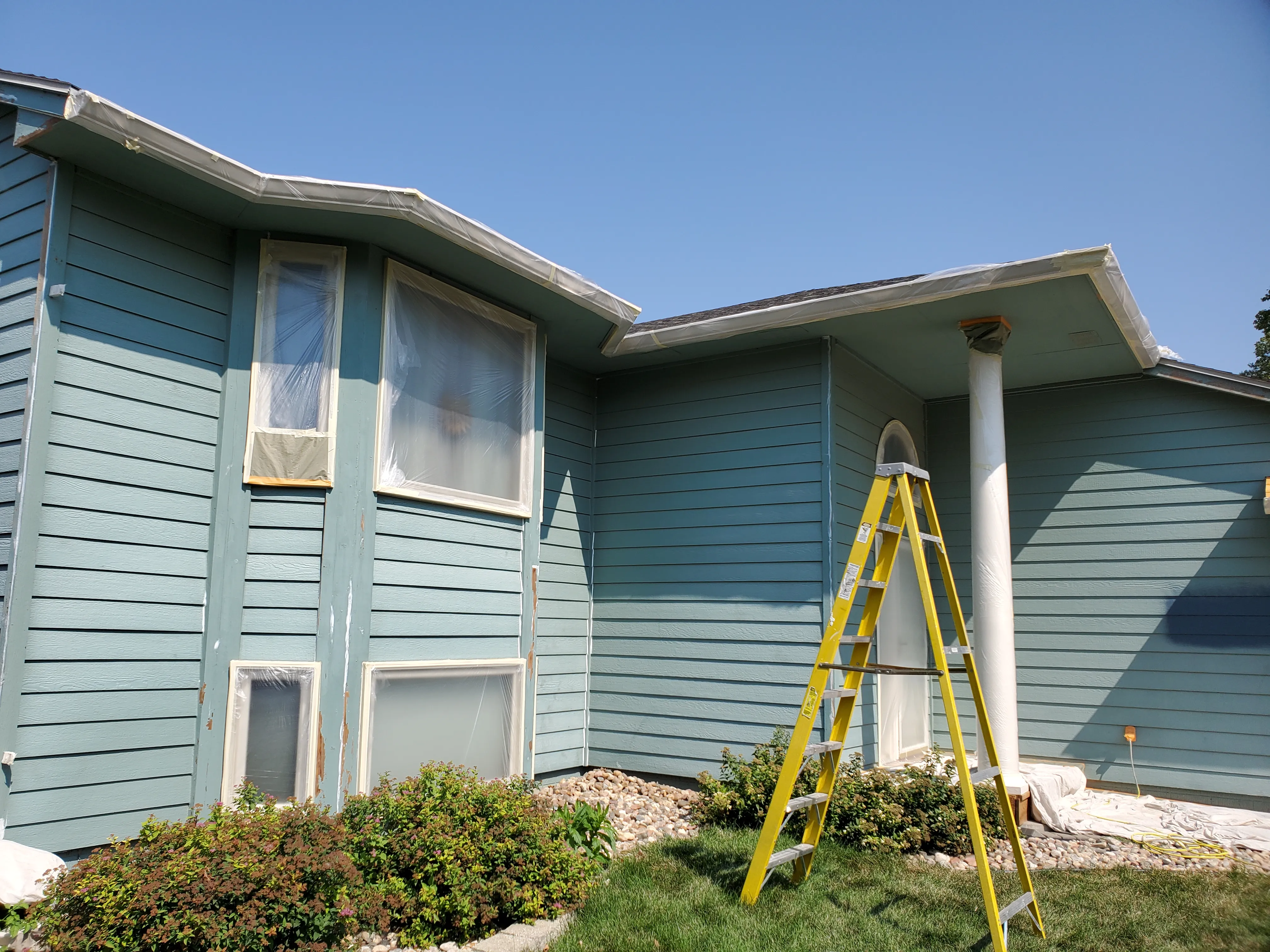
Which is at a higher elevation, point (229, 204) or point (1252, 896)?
point (229, 204)

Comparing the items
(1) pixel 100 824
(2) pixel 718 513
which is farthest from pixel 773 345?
(1) pixel 100 824

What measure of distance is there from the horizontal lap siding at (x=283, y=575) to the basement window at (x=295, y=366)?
13cm

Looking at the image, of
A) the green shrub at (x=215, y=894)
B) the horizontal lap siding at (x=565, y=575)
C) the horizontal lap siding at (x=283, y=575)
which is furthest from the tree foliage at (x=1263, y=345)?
the green shrub at (x=215, y=894)

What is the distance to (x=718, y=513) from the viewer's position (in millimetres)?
7305

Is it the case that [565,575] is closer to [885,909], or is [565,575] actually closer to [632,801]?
[632,801]

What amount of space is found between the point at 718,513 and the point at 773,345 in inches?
59.1

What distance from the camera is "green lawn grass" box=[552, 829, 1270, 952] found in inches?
148

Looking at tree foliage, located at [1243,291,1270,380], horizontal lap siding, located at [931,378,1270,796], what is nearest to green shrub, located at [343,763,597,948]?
horizontal lap siding, located at [931,378,1270,796]

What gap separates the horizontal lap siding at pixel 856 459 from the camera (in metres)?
6.82

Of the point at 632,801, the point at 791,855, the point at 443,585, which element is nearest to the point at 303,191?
the point at 443,585

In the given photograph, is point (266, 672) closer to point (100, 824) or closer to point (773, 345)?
point (100, 824)

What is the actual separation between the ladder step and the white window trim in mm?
2346

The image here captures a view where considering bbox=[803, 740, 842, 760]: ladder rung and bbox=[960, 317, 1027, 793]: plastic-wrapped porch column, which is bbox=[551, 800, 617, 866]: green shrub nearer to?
bbox=[803, 740, 842, 760]: ladder rung

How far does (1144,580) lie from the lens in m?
7.57
